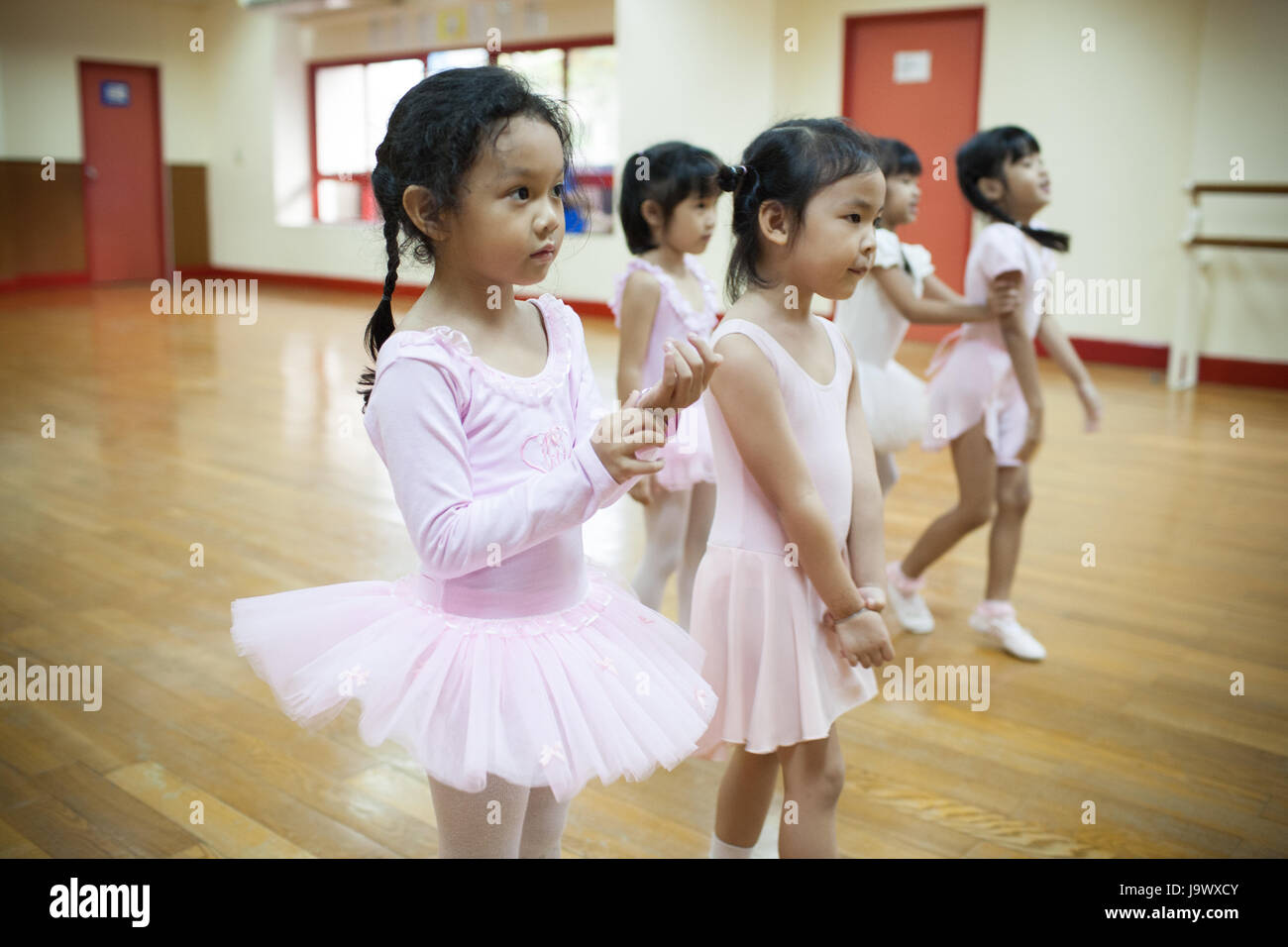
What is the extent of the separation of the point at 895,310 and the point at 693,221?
2.24ft

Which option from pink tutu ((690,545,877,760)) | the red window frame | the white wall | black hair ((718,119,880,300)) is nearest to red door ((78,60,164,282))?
the white wall

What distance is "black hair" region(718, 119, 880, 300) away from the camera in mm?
1402

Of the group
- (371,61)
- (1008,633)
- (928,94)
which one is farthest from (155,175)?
(1008,633)

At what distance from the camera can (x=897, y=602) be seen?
291 centimetres

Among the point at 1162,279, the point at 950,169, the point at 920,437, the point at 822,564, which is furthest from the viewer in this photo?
the point at 950,169

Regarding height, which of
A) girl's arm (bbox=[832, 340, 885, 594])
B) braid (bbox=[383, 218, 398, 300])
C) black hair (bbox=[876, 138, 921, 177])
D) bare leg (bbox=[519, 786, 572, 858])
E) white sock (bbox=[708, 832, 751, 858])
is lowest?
white sock (bbox=[708, 832, 751, 858])

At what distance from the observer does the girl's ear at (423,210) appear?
1.15m

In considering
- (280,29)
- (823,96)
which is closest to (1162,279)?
(823,96)

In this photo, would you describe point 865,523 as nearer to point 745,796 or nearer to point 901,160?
point 745,796

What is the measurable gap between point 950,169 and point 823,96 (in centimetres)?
130

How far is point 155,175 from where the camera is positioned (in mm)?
12164

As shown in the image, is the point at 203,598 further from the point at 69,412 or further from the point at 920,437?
the point at 69,412

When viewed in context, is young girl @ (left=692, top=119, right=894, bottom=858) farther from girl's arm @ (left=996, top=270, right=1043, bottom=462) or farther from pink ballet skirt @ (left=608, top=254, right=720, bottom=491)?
girl's arm @ (left=996, top=270, right=1043, bottom=462)

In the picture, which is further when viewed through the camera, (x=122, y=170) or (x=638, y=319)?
(x=122, y=170)
